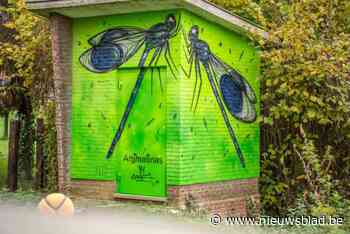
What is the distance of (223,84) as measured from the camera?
41.9ft

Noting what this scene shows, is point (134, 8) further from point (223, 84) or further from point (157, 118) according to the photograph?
point (223, 84)

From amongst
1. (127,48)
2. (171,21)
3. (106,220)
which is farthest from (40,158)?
(106,220)

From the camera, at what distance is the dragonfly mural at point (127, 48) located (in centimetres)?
1167

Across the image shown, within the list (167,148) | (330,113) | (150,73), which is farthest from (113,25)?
(330,113)

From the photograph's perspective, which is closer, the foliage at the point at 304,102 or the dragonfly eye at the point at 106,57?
the dragonfly eye at the point at 106,57

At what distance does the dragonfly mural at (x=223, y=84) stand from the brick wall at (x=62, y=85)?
2715 millimetres

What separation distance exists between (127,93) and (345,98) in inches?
186

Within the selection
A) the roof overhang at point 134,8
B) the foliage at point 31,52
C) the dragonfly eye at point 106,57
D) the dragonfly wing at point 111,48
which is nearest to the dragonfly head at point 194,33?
the roof overhang at point 134,8

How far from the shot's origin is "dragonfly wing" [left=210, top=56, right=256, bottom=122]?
12.7 metres

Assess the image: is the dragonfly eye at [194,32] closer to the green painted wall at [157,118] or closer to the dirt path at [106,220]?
the green painted wall at [157,118]

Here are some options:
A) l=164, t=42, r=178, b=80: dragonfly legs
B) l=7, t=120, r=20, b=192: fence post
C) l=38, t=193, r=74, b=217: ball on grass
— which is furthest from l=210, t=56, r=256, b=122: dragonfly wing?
l=7, t=120, r=20, b=192: fence post

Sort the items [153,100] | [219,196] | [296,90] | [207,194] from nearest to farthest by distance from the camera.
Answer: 1. [153,100]
2. [207,194]
3. [219,196]
4. [296,90]

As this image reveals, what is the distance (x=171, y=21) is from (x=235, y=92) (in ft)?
7.86

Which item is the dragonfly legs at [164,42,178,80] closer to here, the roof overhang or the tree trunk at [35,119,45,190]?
the roof overhang
